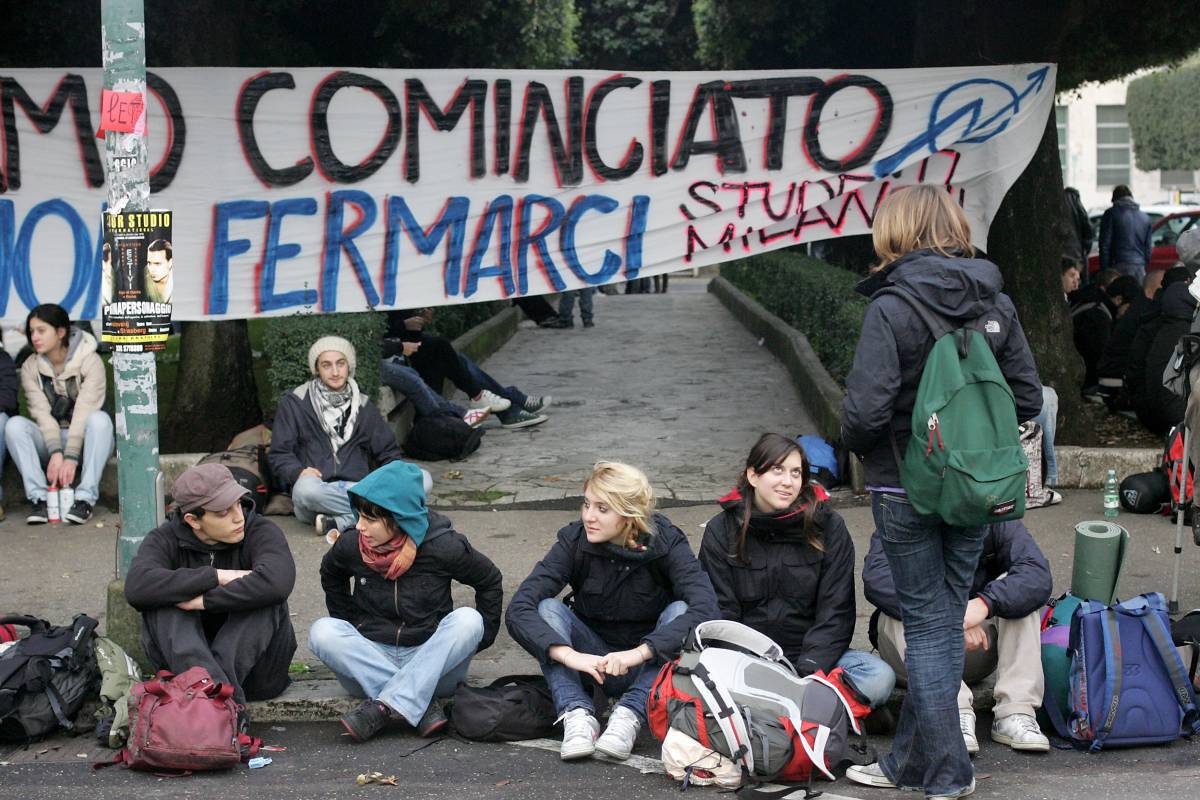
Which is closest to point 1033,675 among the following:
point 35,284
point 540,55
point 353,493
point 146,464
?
point 353,493

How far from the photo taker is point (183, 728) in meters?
4.77

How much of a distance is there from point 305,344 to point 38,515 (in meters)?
1.75

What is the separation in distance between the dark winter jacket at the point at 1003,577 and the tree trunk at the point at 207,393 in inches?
Result: 215

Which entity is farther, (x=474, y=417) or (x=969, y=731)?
(x=474, y=417)

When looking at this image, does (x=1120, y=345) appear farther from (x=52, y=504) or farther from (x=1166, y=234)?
(x=1166, y=234)

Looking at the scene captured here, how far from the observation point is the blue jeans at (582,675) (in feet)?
16.7

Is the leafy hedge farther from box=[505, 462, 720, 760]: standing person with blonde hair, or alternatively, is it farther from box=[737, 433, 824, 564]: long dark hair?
box=[505, 462, 720, 760]: standing person with blonde hair

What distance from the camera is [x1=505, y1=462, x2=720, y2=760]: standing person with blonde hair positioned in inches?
198

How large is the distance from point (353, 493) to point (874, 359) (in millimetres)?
2034

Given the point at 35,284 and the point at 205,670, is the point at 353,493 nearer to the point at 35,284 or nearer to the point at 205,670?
the point at 205,670

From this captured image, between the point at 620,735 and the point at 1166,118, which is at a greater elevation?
the point at 1166,118

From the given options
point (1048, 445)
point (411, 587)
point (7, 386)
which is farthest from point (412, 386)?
point (411, 587)

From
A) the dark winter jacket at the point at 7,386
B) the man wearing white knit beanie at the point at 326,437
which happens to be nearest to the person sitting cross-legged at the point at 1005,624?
the man wearing white knit beanie at the point at 326,437

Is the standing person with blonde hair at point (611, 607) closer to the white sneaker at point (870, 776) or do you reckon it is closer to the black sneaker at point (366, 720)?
the black sneaker at point (366, 720)
